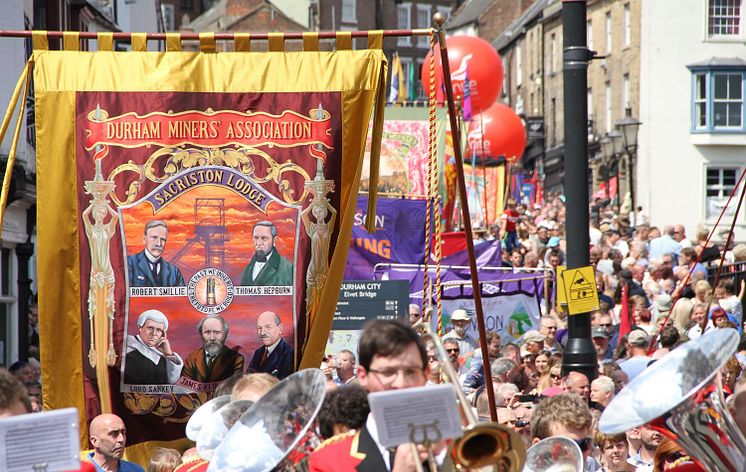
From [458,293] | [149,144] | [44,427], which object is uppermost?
[149,144]

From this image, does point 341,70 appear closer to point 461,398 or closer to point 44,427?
point 461,398

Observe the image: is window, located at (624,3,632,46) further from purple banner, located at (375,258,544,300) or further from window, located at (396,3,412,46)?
window, located at (396,3,412,46)

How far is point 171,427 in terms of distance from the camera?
24.1 ft

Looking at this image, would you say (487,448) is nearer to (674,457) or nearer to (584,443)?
(674,457)

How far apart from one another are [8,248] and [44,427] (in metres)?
12.7

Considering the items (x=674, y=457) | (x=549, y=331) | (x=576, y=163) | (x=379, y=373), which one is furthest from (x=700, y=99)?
(x=379, y=373)

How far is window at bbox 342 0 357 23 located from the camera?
238 ft

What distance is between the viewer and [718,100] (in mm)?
38719

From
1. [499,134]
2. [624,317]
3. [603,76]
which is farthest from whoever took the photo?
[603,76]

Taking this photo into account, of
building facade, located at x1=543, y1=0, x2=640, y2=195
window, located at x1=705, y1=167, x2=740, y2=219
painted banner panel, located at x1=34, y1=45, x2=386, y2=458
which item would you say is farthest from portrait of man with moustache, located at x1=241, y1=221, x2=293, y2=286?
window, located at x1=705, y1=167, x2=740, y2=219

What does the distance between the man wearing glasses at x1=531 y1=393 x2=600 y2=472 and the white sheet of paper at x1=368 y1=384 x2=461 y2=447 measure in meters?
2.41

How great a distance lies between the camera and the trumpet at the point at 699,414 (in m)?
3.96

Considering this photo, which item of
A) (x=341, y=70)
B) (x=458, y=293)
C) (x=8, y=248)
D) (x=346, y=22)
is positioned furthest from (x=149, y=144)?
(x=346, y=22)

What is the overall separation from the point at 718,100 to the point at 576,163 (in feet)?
101
